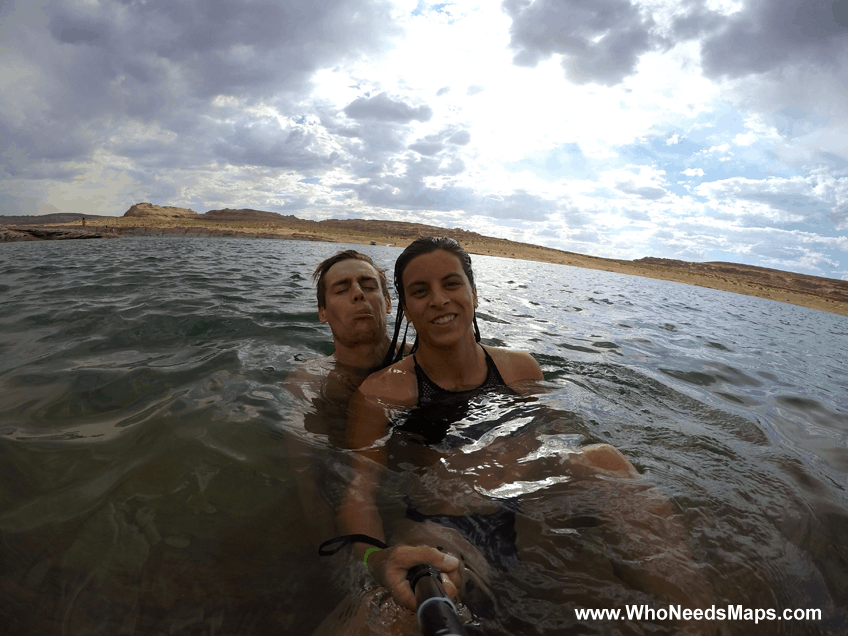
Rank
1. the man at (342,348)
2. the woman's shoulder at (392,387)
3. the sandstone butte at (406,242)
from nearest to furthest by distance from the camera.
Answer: the woman's shoulder at (392,387) < the man at (342,348) < the sandstone butte at (406,242)

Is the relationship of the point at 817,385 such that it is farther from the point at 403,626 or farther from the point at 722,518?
the point at 403,626

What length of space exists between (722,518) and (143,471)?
344cm

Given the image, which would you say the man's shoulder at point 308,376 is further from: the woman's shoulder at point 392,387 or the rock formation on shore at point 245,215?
the rock formation on shore at point 245,215

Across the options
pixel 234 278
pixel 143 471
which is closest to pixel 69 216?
pixel 234 278

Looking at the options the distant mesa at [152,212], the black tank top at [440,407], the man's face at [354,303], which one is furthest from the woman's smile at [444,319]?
the distant mesa at [152,212]

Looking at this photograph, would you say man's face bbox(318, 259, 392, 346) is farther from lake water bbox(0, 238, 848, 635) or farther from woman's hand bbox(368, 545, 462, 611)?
woman's hand bbox(368, 545, 462, 611)

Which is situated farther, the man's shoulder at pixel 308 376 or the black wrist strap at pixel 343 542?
the man's shoulder at pixel 308 376

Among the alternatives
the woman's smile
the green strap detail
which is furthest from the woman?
the green strap detail

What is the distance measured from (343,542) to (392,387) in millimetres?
1312

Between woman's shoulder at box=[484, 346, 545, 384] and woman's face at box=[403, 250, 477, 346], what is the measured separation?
2.14 feet

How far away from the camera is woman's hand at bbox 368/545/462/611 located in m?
1.59

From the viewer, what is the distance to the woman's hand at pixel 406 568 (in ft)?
5.23

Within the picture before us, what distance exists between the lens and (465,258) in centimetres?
331

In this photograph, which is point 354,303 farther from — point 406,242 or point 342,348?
point 406,242
